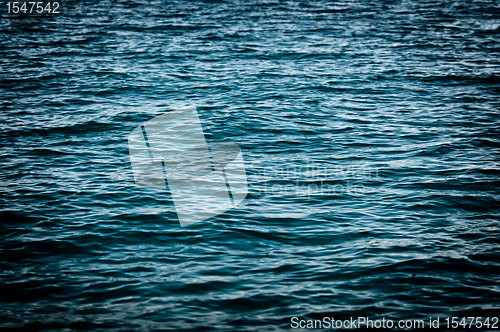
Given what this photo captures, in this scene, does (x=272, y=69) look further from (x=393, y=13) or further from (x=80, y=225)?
(x=393, y=13)

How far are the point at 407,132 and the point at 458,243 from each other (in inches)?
236

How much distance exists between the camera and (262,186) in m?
10.9

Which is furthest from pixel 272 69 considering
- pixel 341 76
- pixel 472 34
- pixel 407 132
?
pixel 472 34
